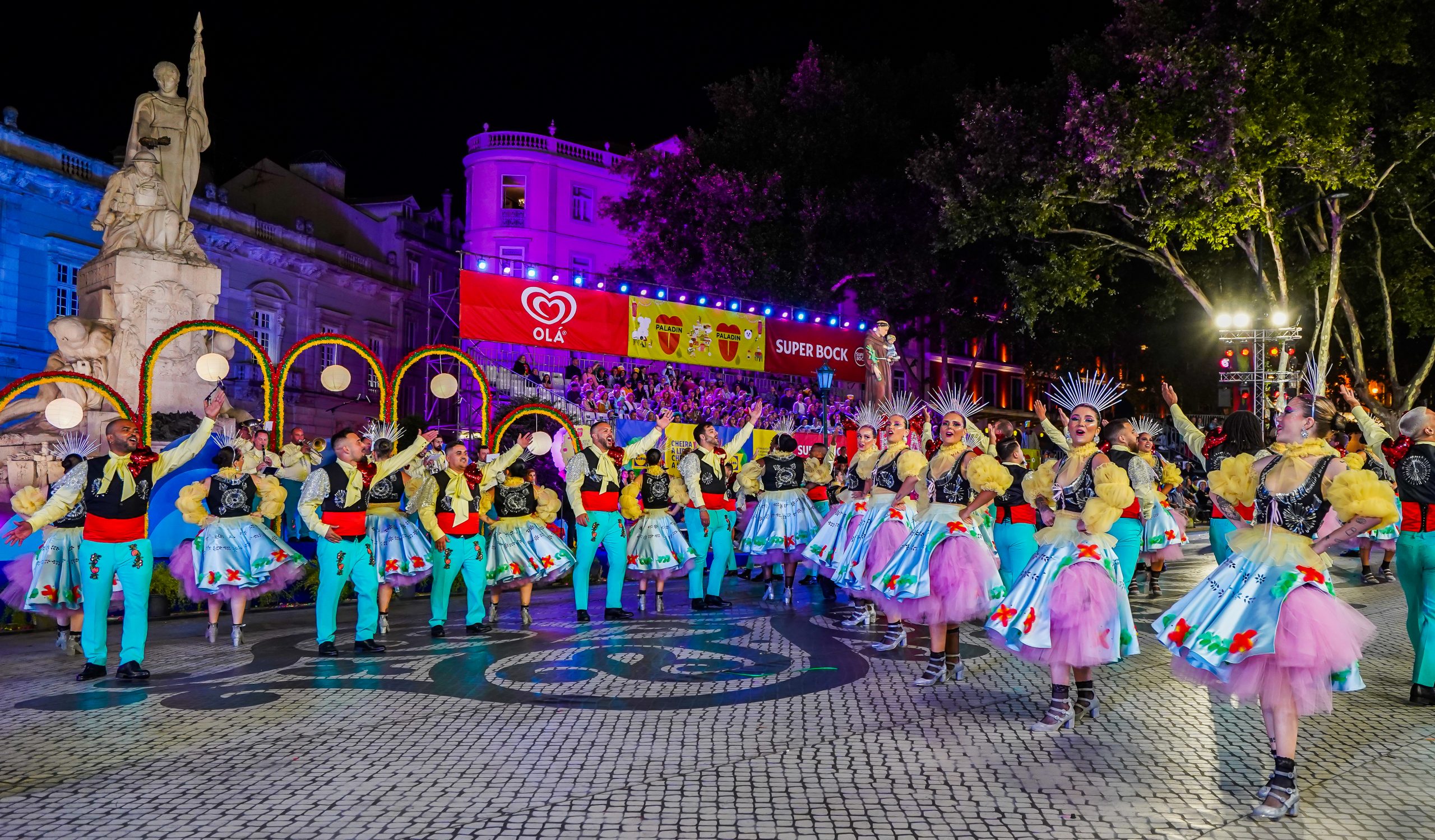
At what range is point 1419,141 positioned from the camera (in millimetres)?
20750

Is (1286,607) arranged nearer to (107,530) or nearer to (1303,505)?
(1303,505)

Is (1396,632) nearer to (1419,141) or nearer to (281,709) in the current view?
(281,709)

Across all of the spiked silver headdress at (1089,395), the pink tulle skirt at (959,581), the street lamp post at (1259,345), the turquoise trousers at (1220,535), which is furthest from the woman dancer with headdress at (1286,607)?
the street lamp post at (1259,345)

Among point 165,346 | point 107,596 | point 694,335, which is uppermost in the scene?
point 694,335

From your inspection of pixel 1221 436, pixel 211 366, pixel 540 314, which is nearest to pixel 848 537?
pixel 1221 436

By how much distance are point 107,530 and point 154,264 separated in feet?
30.2

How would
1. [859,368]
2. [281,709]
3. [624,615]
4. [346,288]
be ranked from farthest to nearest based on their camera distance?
[346,288]
[859,368]
[624,615]
[281,709]

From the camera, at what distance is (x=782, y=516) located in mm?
13141

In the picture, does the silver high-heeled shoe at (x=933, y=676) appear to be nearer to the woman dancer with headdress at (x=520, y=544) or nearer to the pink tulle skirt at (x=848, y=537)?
the pink tulle skirt at (x=848, y=537)

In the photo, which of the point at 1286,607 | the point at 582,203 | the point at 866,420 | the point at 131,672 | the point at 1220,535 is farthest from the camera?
the point at 582,203

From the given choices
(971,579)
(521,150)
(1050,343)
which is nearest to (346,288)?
(521,150)

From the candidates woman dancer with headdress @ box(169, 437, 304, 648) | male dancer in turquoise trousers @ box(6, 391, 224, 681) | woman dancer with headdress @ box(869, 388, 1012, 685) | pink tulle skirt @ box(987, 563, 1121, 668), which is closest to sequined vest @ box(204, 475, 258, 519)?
woman dancer with headdress @ box(169, 437, 304, 648)

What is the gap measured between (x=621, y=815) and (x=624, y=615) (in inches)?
277

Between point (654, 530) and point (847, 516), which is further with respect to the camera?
point (654, 530)
